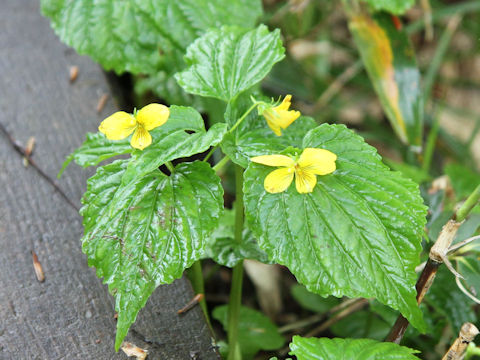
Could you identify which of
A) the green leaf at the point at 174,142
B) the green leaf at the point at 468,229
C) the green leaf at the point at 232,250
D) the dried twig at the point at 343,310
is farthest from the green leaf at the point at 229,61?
the dried twig at the point at 343,310

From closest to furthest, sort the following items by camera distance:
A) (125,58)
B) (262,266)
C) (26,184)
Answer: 1. (26,184)
2. (125,58)
3. (262,266)

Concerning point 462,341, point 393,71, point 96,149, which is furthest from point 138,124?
point 393,71

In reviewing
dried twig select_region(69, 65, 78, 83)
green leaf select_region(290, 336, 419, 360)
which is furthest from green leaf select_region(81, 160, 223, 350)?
dried twig select_region(69, 65, 78, 83)

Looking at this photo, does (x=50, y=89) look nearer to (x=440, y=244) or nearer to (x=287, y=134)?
(x=287, y=134)

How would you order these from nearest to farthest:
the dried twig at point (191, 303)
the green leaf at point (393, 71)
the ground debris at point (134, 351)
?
the ground debris at point (134, 351), the dried twig at point (191, 303), the green leaf at point (393, 71)

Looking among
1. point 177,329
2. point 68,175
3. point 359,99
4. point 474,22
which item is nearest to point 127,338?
point 177,329

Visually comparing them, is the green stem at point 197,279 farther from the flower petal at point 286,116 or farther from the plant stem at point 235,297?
the flower petal at point 286,116

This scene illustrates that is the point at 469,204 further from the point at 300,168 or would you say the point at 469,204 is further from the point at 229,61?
the point at 229,61
